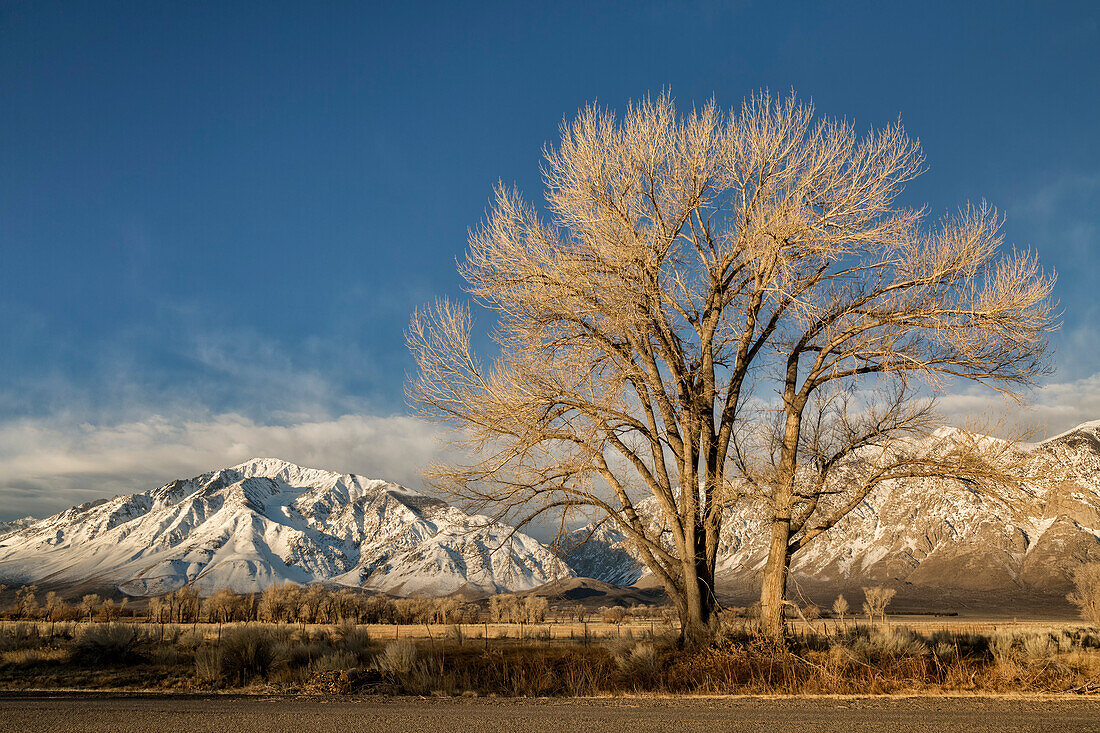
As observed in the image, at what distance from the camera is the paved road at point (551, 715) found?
8.09 metres

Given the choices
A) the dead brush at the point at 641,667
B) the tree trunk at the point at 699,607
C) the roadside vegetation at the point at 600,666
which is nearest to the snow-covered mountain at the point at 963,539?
the tree trunk at the point at 699,607

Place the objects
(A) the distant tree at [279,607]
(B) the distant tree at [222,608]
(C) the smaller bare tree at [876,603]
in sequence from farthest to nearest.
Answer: (B) the distant tree at [222,608]
(A) the distant tree at [279,607]
(C) the smaller bare tree at [876,603]

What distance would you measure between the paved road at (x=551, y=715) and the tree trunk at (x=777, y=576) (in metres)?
2.53

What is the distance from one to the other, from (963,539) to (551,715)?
1863 inches

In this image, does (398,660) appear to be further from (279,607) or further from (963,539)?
(279,607)

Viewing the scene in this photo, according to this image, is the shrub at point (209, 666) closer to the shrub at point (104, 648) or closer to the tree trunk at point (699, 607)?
the shrub at point (104, 648)

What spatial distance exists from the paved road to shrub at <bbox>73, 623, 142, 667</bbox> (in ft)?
21.2

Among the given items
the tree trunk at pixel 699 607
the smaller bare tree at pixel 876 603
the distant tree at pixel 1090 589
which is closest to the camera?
the tree trunk at pixel 699 607

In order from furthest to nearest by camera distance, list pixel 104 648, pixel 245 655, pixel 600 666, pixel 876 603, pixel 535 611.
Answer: pixel 535 611, pixel 876 603, pixel 104 648, pixel 245 655, pixel 600 666

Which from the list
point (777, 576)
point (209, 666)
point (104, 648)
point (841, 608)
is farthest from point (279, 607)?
point (777, 576)

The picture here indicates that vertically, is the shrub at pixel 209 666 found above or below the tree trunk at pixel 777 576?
below

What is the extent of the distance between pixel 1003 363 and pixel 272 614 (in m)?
52.9

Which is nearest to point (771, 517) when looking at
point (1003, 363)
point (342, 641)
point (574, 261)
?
point (1003, 363)

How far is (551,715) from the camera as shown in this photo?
903 cm
